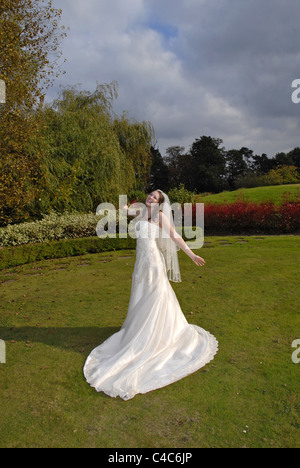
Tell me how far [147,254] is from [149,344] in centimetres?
126

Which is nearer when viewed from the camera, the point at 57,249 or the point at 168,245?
the point at 168,245

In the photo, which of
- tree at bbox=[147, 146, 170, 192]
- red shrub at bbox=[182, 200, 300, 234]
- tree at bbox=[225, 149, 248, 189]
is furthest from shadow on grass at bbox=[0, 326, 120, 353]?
tree at bbox=[225, 149, 248, 189]

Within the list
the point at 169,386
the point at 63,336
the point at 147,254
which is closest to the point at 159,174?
the point at 63,336

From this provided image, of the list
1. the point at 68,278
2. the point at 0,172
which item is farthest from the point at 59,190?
the point at 68,278

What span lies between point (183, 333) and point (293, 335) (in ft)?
5.73

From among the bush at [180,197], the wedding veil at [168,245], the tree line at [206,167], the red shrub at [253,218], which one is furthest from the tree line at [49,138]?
the tree line at [206,167]

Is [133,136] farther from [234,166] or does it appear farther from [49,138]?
[234,166]

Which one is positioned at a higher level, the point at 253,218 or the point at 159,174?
the point at 159,174

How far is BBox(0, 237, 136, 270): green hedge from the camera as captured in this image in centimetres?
1261

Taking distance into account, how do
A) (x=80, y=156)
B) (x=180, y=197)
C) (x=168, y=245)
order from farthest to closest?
1. (x=180, y=197)
2. (x=80, y=156)
3. (x=168, y=245)

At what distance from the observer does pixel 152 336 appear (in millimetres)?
4676

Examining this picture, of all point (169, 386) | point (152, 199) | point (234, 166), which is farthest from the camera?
point (234, 166)

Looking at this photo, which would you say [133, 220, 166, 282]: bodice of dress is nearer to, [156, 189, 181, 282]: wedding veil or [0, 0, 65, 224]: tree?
[156, 189, 181, 282]: wedding veil
